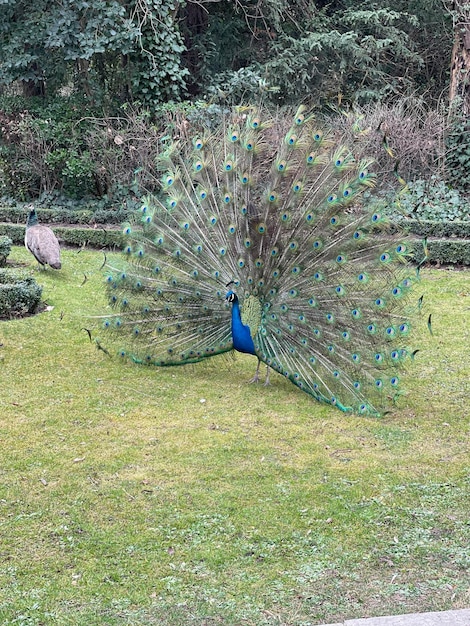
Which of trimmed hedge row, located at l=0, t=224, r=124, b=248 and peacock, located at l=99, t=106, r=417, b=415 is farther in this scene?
trimmed hedge row, located at l=0, t=224, r=124, b=248

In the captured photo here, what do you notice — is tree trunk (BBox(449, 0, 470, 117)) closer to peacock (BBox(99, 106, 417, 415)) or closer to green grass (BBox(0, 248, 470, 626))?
green grass (BBox(0, 248, 470, 626))

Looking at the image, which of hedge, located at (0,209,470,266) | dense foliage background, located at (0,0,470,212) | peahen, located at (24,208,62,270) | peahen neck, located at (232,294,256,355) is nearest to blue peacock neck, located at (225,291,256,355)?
peahen neck, located at (232,294,256,355)

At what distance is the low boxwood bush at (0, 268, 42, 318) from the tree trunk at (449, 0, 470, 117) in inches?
419

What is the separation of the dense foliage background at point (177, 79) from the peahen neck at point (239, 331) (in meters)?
7.74

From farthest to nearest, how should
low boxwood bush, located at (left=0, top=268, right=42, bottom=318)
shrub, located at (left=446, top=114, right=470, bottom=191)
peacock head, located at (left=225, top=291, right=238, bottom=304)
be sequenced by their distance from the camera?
shrub, located at (left=446, top=114, right=470, bottom=191), low boxwood bush, located at (left=0, top=268, right=42, bottom=318), peacock head, located at (left=225, top=291, right=238, bottom=304)

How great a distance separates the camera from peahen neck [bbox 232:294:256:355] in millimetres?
7469

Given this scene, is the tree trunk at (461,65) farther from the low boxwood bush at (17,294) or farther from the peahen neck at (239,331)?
the peahen neck at (239,331)

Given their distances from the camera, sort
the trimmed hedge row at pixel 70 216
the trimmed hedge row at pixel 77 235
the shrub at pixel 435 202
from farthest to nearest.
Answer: the trimmed hedge row at pixel 70 216 < the shrub at pixel 435 202 < the trimmed hedge row at pixel 77 235

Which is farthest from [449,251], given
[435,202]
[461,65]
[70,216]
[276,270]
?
[70,216]

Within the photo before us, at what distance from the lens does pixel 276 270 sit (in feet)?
24.4

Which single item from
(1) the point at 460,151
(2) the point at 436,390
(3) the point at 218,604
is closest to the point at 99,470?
(3) the point at 218,604

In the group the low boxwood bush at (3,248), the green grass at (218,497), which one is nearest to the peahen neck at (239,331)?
the green grass at (218,497)

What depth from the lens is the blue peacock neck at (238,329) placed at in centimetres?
747

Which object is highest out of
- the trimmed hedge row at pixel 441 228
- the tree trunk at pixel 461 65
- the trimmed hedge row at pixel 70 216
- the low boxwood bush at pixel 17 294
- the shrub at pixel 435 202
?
the tree trunk at pixel 461 65
